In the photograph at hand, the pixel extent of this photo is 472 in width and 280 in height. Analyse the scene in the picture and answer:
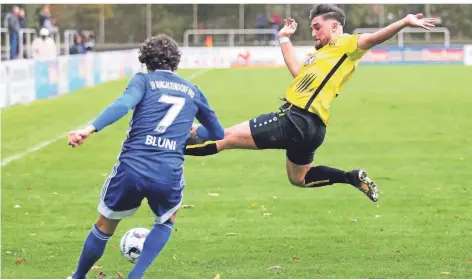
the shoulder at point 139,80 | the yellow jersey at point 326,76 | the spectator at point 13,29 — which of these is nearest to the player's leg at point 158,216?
the shoulder at point 139,80

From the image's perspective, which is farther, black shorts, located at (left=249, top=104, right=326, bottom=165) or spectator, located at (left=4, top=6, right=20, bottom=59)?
spectator, located at (left=4, top=6, right=20, bottom=59)

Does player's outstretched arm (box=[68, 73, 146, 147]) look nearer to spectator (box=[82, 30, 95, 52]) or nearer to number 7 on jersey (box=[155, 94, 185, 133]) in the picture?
number 7 on jersey (box=[155, 94, 185, 133])

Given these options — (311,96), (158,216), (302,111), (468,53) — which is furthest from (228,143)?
(468,53)

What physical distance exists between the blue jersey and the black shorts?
6.02 ft

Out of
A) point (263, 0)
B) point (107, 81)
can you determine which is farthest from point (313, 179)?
point (263, 0)

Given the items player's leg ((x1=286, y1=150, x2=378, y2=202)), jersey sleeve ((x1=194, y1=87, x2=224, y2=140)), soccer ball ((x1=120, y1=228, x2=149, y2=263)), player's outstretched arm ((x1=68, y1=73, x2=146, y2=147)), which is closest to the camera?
player's outstretched arm ((x1=68, y1=73, x2=146, y2=147))

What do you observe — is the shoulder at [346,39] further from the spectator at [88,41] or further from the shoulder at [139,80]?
the spectator at [88,41]

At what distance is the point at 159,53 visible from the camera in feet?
23.7

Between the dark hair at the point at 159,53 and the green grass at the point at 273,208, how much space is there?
211 centimetres

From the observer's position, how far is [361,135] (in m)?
20.4

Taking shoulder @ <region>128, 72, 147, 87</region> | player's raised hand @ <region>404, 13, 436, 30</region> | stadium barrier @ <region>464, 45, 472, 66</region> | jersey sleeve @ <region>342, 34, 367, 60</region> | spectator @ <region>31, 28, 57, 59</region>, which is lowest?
stadium barrier @ <region>464, 45, 472, 66</region>

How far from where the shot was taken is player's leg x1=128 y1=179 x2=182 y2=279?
283 inches

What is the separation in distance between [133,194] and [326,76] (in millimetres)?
2460

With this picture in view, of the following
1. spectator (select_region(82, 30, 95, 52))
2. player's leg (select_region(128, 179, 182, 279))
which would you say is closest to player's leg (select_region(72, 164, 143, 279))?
player's leg (select_region(128, 179, 182, 279))
